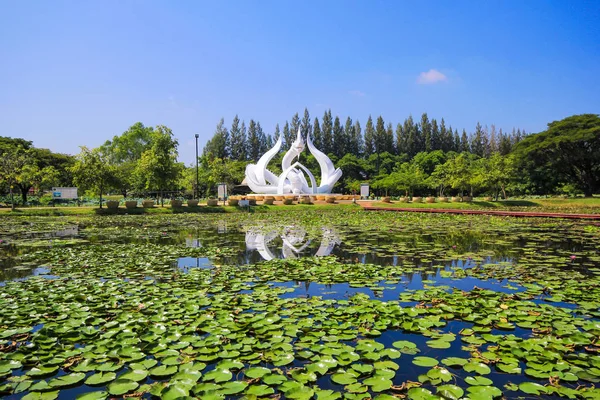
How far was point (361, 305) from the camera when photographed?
503 centimetres

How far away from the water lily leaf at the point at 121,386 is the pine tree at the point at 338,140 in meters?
74.8

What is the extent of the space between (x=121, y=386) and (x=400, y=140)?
81161mm

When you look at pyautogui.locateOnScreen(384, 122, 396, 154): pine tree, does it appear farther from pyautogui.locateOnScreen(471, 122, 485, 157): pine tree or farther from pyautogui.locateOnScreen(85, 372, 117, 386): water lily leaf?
pyautogui.locateOnScreen(85, 372, 117, 386): water lily leaf

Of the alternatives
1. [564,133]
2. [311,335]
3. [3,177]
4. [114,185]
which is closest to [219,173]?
[114,185]

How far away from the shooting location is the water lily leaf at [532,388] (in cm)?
298

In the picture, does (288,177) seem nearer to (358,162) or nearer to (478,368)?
(358,162)

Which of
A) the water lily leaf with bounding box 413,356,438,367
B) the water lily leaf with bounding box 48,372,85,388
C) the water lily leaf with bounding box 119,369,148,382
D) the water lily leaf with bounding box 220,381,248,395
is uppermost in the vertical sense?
the water lily leaf with bounding box 119,369,148,382

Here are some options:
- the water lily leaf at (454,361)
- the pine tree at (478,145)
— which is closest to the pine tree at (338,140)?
the pine tree at (478,145)

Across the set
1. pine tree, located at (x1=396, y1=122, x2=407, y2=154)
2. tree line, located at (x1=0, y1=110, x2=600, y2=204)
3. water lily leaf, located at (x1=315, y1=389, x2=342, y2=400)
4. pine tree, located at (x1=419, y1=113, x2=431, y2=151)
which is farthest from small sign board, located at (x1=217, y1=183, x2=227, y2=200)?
pine tree, located at (x1=419, y1=113, x2=431, y2=151)

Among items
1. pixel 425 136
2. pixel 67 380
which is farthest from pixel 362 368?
pixel 425 136

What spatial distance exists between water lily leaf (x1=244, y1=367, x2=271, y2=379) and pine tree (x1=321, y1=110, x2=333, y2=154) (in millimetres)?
73856

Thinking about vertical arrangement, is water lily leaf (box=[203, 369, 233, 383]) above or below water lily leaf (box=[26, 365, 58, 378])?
above

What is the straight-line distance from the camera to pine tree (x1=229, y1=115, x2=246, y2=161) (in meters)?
78.8

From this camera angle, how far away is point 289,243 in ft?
36.0
